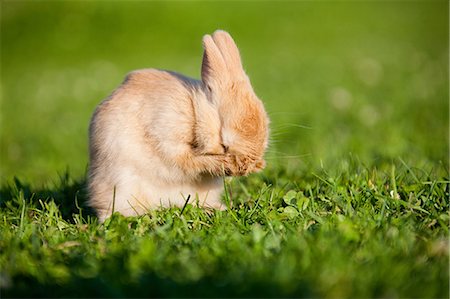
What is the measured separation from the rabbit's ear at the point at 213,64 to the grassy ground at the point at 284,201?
72 cm

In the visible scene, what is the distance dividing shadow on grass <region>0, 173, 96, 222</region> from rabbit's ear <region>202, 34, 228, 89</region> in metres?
1.17

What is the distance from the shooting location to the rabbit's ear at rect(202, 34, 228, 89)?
11.3 ft

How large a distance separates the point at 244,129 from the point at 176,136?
47cm

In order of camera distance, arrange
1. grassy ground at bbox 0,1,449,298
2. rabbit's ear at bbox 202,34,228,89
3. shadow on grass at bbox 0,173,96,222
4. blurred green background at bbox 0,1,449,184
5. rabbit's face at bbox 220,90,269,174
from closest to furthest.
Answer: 1. grassy ground at bbox 0,1,449,298
2. rabbit's face at bbox 220,90,269,174
3. rabbit's ear at bbox 202,34,228,89
4. shadow on grass at bbox 0,173,96,222
5. blurred green background at bbox 0,1,449,184

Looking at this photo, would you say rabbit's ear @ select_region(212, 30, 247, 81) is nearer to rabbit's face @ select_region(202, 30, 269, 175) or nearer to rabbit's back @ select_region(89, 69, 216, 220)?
rabbit's face @ select_region(202, 30, 269, 175)

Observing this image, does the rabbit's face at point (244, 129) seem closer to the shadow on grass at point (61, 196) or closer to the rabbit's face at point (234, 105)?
the rabbit's face at point (234, 105)

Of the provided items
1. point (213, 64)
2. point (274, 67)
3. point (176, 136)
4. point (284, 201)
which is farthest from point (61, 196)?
point (274, 67)

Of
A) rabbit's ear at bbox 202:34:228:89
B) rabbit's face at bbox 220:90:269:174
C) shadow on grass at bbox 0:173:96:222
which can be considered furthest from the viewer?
shadow on grass at bbox 0:173:96:222

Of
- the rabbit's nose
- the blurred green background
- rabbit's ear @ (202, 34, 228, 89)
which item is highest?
rabbit's ear @ (202, 34, 228, 89)

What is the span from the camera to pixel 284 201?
341 cm

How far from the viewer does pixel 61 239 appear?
294 cm

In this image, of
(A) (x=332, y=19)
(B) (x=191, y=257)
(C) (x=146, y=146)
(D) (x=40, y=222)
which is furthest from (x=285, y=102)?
(A) (x=332, y=19)

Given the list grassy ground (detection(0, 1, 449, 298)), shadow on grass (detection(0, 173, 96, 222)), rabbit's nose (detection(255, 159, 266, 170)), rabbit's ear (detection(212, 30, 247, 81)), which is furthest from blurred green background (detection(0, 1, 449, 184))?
shadow on grass (detection(0, 173, 96, 222))

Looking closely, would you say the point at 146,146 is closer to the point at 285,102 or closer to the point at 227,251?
the point at 227,251
